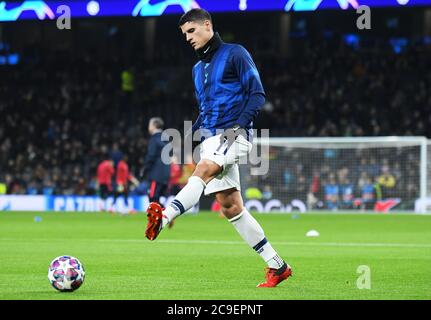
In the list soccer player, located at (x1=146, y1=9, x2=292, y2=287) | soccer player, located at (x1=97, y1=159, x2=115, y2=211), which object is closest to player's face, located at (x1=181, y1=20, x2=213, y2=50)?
soccer player, located at (x1=146, y1=9, x2=292, y2=287)

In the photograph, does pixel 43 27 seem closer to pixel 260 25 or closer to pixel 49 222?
pixel 260 25

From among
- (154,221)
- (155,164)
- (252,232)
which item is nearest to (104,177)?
(155,164)

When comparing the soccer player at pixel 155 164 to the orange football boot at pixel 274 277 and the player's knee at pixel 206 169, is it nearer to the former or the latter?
the orange football boot at pixel 274 277

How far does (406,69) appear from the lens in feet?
110

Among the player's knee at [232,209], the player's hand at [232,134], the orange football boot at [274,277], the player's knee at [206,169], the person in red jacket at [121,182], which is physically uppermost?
the player's hand at [232,134]

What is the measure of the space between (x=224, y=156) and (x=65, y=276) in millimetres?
1592

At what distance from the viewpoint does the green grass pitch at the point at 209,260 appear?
7.64 metres

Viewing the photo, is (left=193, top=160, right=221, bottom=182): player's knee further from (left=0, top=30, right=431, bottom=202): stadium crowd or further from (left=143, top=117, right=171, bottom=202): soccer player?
(left=0, top=30, right=431, bottom=202): stadium crowd

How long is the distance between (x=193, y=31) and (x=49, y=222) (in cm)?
1314

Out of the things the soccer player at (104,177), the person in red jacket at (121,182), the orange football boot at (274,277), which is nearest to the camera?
the orange football boot at (274,277)

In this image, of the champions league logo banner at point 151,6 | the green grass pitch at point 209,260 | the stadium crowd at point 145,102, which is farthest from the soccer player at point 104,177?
the green grass pitch at point 209,260

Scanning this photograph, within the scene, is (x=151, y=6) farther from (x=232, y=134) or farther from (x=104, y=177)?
(x=232, y=134)

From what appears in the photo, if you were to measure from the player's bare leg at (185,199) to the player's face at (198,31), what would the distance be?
1097 millimetres
